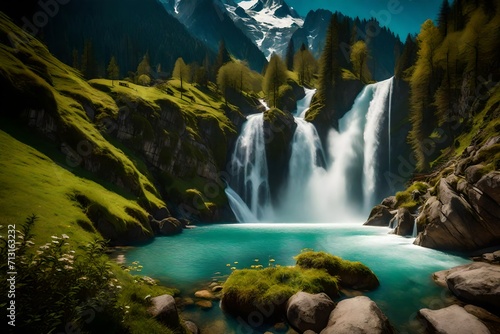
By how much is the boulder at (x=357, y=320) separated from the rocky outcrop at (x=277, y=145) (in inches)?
2036

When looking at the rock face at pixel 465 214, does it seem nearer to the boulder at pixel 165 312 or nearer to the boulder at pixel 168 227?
the boulder at pixel 165 312

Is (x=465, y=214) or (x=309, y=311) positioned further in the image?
(x=465, y=214)

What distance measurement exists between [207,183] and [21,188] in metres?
37.0

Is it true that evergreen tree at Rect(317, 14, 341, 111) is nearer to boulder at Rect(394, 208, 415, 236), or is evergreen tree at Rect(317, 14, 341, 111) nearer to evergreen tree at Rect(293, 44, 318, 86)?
evergreen tree at Rect(293, 44, 318, 86)

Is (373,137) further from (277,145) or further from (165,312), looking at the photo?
(165,312)

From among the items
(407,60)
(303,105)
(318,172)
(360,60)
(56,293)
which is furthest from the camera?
(303,105)

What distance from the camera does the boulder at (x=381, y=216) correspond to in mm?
40750

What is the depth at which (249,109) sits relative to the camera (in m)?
91.4

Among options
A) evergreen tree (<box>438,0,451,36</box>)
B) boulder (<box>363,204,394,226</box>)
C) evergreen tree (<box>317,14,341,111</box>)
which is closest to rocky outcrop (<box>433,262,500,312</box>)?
boulder (<box>363,204,394,226</box>)

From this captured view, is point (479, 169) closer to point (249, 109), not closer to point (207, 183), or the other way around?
point (207, 183)

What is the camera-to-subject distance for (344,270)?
14.5 metres

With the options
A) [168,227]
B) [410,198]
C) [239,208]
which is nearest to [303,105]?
[239,208]

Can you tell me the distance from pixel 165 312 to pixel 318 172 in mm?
58227

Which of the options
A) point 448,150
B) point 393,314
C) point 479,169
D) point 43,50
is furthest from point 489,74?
point 43,50
